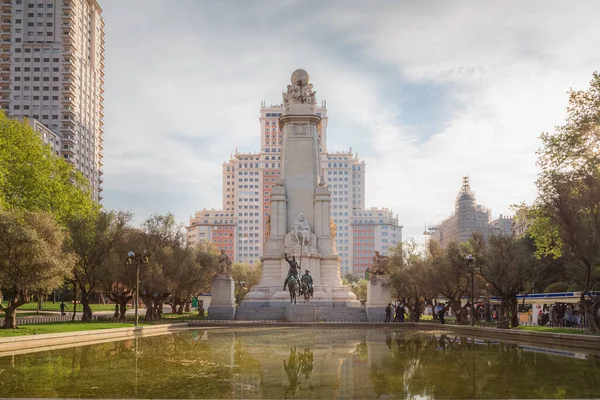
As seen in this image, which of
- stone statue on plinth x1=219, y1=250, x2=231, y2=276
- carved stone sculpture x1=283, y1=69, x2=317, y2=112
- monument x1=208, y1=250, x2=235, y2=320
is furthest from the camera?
carved stone sculpture x1=283, y1=69, x2=317, y2=112

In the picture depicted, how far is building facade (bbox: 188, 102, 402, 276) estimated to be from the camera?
16212cm

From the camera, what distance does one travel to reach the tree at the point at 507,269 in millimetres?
31828

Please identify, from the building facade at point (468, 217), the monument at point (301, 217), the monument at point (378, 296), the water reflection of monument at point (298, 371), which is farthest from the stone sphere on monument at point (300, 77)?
the building facade at point (468, 217)

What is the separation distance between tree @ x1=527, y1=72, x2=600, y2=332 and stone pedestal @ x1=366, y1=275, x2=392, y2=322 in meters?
10.3

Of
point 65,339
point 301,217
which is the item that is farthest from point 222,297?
point 65,339

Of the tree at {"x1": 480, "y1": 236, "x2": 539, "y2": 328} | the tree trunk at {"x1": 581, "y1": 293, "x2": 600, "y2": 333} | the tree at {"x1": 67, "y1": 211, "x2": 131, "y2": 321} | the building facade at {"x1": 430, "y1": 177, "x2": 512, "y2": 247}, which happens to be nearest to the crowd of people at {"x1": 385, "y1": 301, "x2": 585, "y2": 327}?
the tree at {"x1": 480, "y1": 236, "x2": 539, "y2": 328}

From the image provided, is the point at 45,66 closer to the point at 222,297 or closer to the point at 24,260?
the point at 222,297

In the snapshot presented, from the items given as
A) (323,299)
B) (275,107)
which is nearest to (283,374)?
(323,299)

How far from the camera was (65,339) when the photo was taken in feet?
70.7

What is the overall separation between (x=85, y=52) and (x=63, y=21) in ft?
28.2

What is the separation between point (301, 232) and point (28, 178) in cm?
2088

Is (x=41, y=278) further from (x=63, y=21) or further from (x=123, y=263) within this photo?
(x=63, y=21)

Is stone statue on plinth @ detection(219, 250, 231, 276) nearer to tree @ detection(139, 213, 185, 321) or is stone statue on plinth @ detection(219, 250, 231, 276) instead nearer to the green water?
tree @ detection(139, 213, 185, 321)

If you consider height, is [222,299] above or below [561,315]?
above
